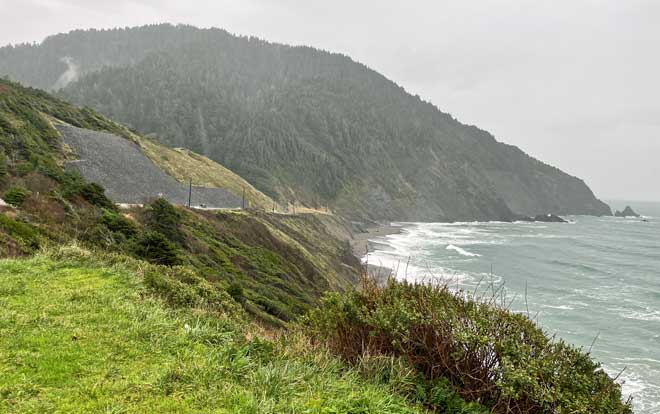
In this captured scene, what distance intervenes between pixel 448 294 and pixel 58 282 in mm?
10782

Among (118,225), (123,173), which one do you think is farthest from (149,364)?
(123,173)

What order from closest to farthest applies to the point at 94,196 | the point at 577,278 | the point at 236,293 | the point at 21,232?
the point at 21,232
the point at 236,293
the point at 94,196
the point at 577,278

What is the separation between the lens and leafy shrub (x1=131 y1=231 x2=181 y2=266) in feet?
65.9

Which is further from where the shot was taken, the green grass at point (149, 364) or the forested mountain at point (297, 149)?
the forested mountain at point (297, 149)

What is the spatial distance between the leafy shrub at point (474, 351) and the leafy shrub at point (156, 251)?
1361 centimetres

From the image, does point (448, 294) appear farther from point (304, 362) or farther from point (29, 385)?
point (29, 385)

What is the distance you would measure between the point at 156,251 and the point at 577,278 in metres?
58.3

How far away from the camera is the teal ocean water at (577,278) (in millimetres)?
29781

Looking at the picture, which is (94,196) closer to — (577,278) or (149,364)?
(149,364)

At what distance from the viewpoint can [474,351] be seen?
7.47m

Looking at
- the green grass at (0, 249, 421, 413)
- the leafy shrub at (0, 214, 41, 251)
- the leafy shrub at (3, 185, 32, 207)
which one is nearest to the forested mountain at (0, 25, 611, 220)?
the leafy shrub at (3, 185, 32, 207)

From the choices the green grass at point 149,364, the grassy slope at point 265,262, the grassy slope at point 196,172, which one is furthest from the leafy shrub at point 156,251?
the grassy slope at point 196,172

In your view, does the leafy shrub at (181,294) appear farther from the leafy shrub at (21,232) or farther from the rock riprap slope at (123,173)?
the rock riprap slope at (123,173)

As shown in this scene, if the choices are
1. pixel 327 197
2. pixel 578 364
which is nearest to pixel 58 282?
pixel 578 364
